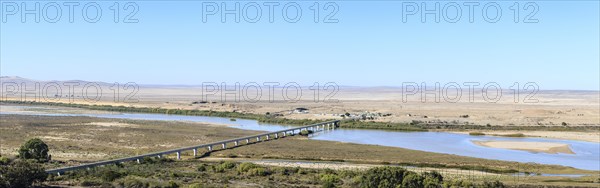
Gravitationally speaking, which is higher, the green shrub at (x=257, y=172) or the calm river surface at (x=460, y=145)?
the green shrub at (x=257, y=172)

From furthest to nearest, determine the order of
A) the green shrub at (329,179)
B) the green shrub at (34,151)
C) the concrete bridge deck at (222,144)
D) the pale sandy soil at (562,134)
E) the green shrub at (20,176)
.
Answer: the pale sandy soil at (562,134) → the green shrub at (34,151) → the concrete bridge deck at (222,144) → the green shrub at (329,179) → the green shrub at (20,176)

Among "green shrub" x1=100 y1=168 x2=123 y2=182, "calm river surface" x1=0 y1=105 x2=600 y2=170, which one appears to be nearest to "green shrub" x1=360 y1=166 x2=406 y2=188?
"green shrub" x1=100 y1=168 x2=123 y2=182

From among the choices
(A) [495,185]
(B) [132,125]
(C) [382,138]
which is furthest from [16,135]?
(A) [495,185]

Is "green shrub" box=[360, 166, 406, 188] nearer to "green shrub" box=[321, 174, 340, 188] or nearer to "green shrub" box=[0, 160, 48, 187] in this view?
"green shrub" box=[321, 174, 340, 188]

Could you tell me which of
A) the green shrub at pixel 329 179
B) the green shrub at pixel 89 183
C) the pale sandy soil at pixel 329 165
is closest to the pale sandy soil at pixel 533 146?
the pale sandy soil at pixel 329 165

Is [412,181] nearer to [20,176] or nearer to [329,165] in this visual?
[329,165]

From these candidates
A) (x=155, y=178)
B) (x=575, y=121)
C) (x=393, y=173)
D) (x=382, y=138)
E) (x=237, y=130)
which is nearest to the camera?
(x=393, y=173)

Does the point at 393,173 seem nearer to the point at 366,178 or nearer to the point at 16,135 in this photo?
the point at 366,178

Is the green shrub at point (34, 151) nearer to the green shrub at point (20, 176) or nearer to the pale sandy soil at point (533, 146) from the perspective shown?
the green shrub at point (20, 176)
